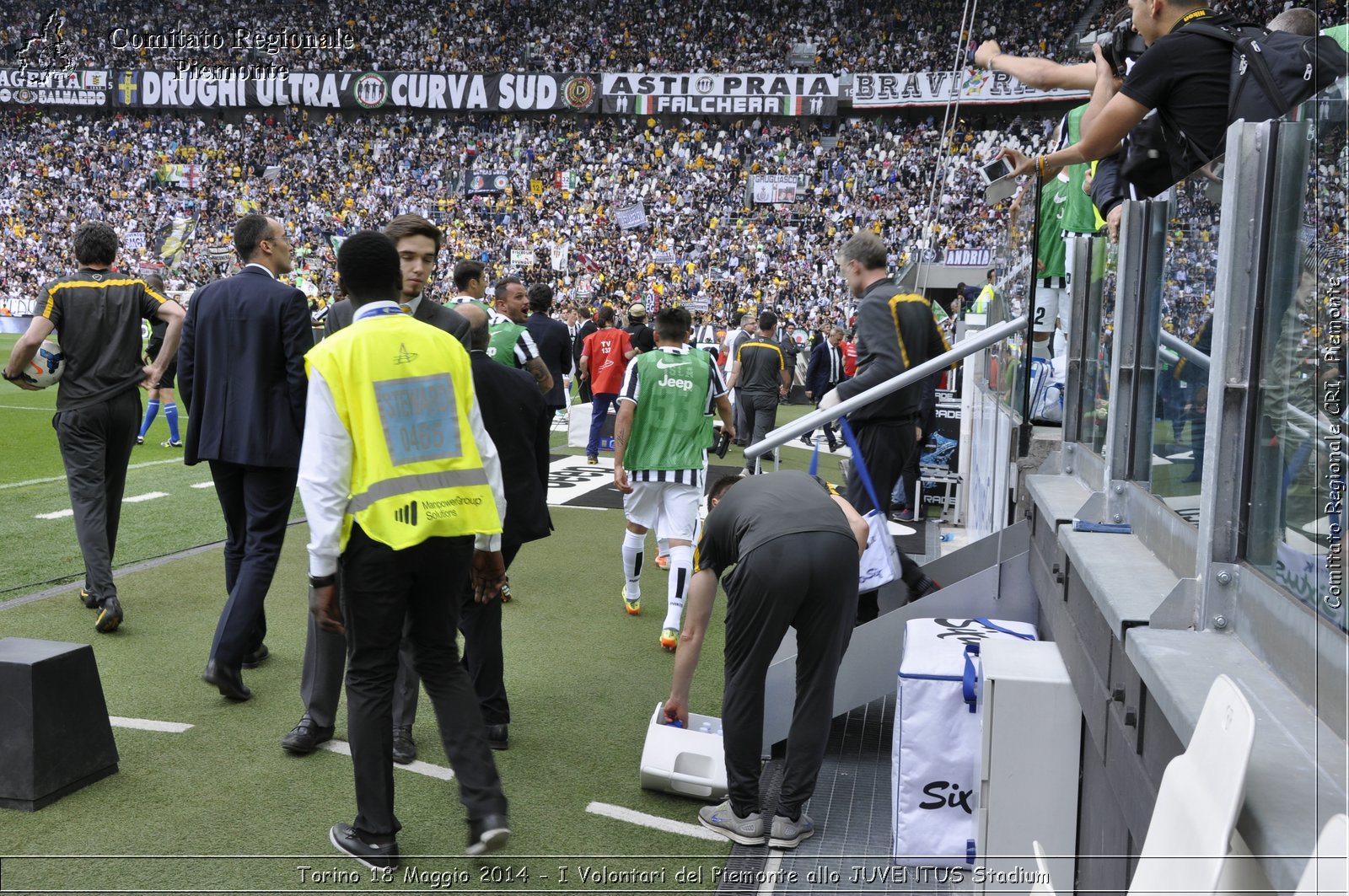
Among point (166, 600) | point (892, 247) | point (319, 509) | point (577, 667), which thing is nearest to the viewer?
point (319, 509)

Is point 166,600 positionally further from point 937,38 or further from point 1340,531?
point 937,38

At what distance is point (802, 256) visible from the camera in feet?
104

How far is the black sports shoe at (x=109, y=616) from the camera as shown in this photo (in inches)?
214

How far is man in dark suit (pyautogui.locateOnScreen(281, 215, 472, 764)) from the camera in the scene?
412cm

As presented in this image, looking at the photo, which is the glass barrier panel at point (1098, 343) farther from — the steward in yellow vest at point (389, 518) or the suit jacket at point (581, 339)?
the suit jacket at point (581, 339)

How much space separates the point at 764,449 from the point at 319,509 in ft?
7.70

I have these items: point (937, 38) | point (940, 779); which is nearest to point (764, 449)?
point (940, 779)

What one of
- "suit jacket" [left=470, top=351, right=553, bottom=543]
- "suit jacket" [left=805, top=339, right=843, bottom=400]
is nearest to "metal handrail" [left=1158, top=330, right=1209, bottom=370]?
"suit jacket" [left=470, top=351, right=553, bottom=543]

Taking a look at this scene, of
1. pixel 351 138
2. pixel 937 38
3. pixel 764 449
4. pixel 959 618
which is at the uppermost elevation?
pixel 937 38

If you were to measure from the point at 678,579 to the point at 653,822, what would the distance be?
2.23m

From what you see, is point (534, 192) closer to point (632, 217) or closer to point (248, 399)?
point (632, 217)

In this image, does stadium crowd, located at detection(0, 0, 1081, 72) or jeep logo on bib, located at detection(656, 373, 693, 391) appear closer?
jeep logo on bib, located at detection(656, 373, 693, 391)

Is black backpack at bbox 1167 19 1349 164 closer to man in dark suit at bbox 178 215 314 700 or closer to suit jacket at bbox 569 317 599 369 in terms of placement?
man in dark suit at bbox 178 215 314 700

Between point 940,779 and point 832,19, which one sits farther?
point 832,19
